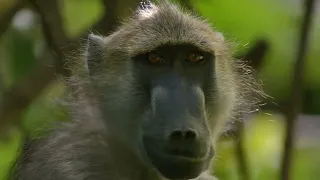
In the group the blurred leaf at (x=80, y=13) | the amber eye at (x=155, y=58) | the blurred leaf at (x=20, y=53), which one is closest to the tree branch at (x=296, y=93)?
the amber eye at (x=155, y=58)

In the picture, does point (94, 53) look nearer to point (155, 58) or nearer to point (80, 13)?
point (155, 58)

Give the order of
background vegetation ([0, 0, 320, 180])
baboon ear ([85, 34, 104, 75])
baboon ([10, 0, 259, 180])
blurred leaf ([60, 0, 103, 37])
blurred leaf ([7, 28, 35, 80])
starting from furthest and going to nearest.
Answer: blurred leaf ([60, 0, 103, 37]), blurred leaf ([7, 28, 35, 80]), background vegetation ([0, 0, 320, 180]), baboon ear ([85, 34, 104, 75]), baboon ([10, 0, 259, 180])

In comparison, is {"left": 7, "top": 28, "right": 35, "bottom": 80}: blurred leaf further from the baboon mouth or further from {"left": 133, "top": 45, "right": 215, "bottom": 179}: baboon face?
the baboon mouth

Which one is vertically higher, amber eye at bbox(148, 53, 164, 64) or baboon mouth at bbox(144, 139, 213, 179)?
amber eye at bbox(148, 53, 164, 64)

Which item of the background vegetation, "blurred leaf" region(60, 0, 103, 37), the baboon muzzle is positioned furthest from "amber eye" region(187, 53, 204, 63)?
"blurred leaf" region(60, 0, 103, 37)

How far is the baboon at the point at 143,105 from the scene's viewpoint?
6.21 metres

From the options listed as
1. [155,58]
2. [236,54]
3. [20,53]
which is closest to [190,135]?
[155,58]

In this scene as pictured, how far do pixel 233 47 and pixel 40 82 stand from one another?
127 cm

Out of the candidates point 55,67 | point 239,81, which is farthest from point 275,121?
point 55,67

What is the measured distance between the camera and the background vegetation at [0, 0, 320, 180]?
7453 millimetres

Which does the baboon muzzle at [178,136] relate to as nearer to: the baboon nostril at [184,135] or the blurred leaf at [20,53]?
the baboon nostril at [184,135]

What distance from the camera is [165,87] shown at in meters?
6.38

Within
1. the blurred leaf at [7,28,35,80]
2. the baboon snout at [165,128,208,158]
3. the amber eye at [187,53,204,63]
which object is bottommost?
the baboon snout at [165,128,208,158]

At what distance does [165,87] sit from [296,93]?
0.98m
